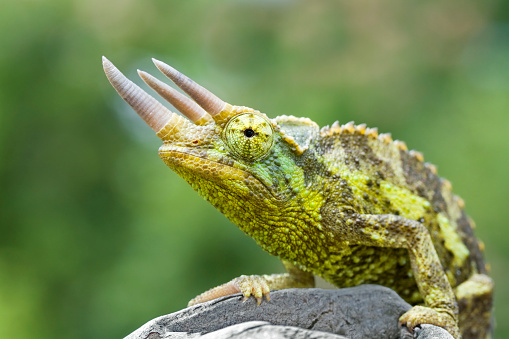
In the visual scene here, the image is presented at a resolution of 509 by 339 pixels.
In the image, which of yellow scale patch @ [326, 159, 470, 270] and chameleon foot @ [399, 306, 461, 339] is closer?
chameleon foot @ [399, 306, 461, 339]

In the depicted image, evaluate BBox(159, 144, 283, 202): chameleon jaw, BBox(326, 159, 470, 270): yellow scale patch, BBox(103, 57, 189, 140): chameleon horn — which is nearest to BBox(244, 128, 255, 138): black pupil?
BBox(159, 144, 283, 202): chameleon jaw

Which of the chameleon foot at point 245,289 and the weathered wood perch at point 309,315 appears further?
the chameleon foot at point 245,289

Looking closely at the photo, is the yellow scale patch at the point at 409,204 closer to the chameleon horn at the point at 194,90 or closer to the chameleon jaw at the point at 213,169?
the chameleon jaw at the point at 213,169

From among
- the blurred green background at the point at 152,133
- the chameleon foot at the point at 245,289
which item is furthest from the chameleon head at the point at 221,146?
the blurred green background at the point at 152,133

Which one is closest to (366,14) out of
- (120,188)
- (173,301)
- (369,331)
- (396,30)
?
(396,30)

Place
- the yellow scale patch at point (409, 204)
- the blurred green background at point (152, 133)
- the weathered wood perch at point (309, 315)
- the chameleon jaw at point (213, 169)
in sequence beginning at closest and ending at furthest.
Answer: the weathered wood perch at point (309, 315) → the chameleon jaw at point (213, 169) → the yellow scale patch at point (409, 204) → the blurred green background at point (152, 133)

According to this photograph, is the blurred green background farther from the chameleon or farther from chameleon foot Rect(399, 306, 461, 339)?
chameleon foot Rect(399, 306, 461, 339)

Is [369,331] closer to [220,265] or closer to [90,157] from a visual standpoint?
[220,265]
